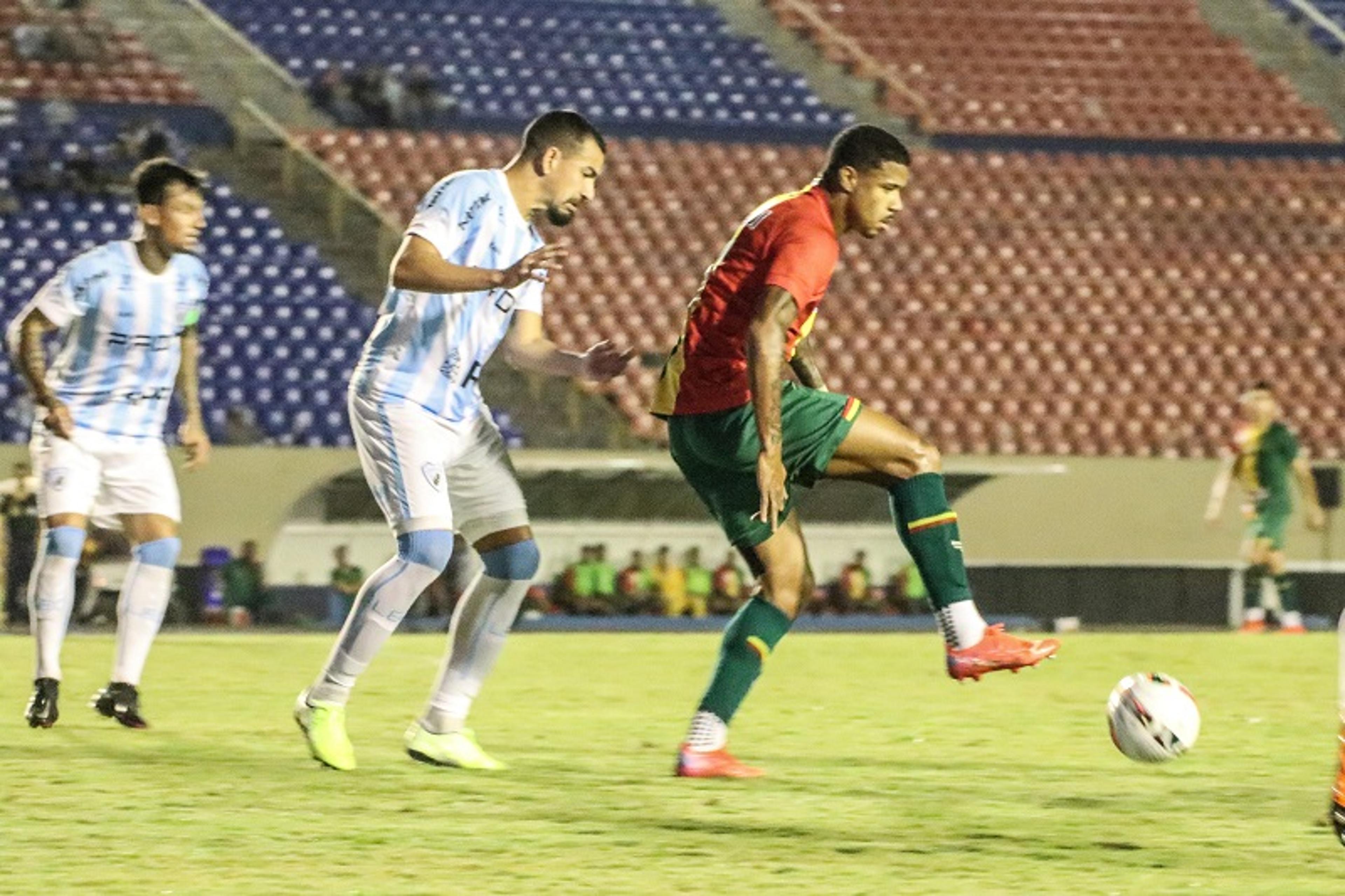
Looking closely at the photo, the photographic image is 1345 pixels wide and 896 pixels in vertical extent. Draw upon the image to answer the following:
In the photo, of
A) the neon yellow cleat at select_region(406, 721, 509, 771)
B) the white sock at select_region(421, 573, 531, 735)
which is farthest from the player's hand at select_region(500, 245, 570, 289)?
→ the neon yellow cleat at select_region(406, 721, 509, 771)

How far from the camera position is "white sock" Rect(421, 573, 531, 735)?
298 inches

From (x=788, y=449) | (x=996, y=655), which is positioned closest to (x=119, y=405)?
(x=788, y=449)

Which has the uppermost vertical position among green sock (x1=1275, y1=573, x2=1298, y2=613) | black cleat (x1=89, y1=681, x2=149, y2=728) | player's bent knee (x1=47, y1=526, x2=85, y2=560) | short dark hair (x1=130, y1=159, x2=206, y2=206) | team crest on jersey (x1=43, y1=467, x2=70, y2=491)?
short dark hair (x1=130, y1=159, x2=206, y2=206)

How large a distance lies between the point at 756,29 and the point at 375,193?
6.20m

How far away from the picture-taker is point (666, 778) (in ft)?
24.2

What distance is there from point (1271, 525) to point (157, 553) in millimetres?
11093

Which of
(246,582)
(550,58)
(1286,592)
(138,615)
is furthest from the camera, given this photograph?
(550,58)

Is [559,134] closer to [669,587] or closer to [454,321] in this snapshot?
[454,321]

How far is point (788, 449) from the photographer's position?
7.04m

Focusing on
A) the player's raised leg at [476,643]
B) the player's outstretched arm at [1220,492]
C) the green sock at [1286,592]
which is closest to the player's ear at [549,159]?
the player's raised leg at [476,643]

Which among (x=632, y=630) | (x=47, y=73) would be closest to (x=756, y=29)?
(x=47, y=73)

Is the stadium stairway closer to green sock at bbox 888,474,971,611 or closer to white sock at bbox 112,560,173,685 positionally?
white sock at bbox 112,560,173,685

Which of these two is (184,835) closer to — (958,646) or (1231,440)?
(958,646)

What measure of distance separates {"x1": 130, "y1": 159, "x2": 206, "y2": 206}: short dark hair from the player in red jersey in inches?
93.9
